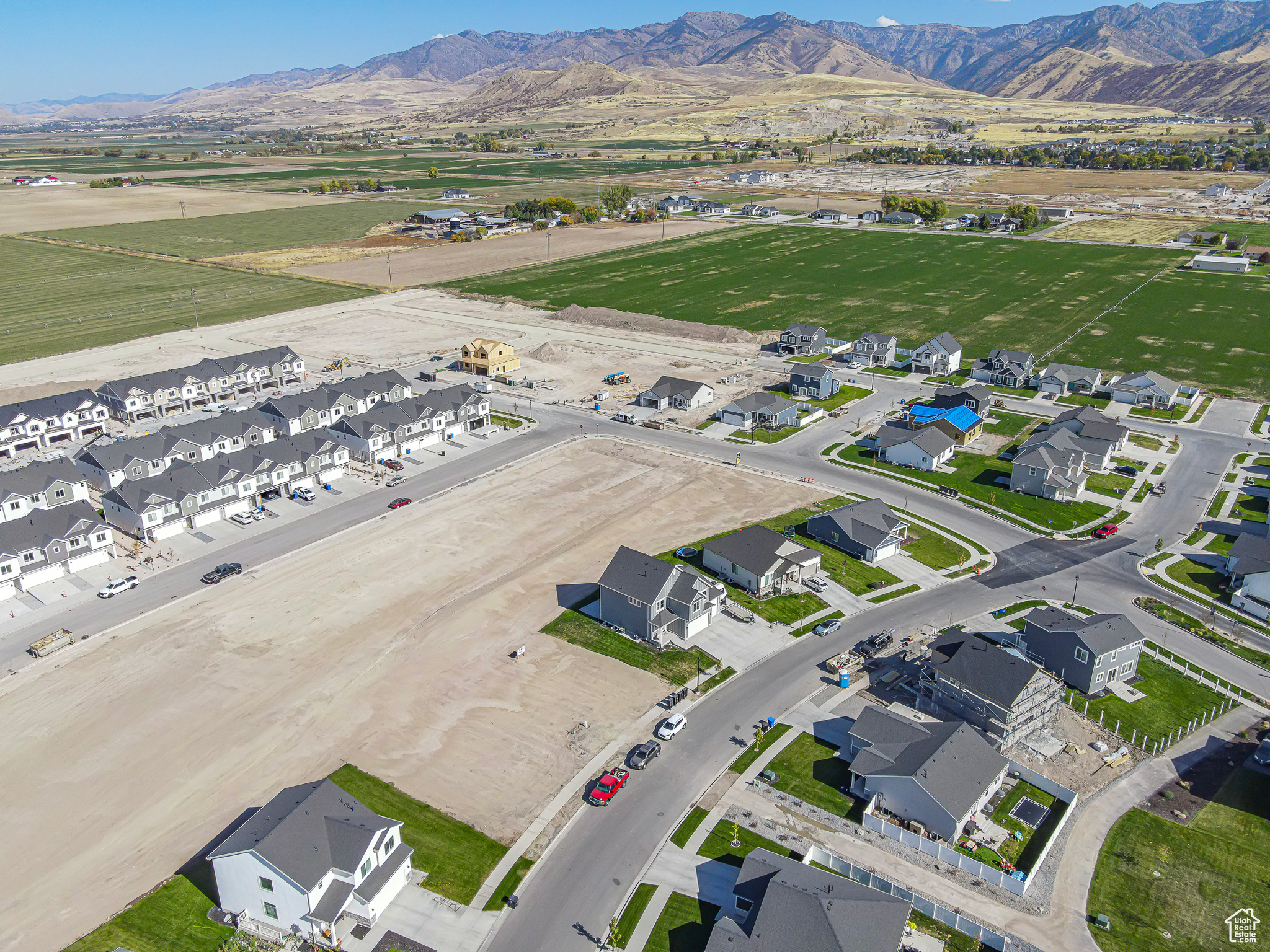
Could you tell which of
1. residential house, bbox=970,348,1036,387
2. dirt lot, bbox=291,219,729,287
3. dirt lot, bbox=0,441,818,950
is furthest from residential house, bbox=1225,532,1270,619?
dirt lot, bbox=291,219,729,287

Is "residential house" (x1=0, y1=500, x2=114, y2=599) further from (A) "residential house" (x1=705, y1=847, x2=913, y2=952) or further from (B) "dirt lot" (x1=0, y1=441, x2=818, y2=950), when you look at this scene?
(A) "residential house" (x1=705, y1=847, x2=913, y2=952)

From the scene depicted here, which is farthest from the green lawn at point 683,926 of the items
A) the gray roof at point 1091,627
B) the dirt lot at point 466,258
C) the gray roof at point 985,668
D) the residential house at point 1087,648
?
the dirt lot at point 466,258

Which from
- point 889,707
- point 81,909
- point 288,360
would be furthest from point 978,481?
point 288,360

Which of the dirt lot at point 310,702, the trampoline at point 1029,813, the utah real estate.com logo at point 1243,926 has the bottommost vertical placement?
the utah real estate.com logo at point 1243,926

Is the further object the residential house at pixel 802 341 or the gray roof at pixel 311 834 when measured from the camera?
the residential house at pixel 802 341

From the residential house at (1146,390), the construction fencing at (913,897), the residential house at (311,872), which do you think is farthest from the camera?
the residential house at (1146,390)

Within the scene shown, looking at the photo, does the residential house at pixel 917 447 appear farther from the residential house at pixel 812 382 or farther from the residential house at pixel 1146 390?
the residential house at pixel 1146 390

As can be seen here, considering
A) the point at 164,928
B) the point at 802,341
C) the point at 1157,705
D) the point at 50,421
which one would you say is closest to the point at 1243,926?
the point at 1157,705
